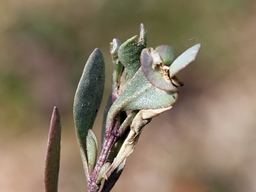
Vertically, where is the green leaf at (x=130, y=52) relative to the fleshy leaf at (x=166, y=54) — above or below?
above

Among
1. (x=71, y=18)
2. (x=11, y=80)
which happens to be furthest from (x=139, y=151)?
(x=71, y=18)

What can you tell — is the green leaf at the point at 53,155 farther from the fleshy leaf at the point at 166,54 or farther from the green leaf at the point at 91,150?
the fleshy leaf at the point at 166,54

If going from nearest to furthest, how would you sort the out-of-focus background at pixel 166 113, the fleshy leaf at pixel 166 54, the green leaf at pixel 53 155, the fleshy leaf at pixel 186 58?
the fleshy leaf at pixel 186 58 → the fleshy leaf at pixel 166 54 → the green leaf at pixel 53 155 → the out-of-focus background at pixel 166 113

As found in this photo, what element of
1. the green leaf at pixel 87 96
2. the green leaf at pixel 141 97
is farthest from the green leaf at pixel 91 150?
the green leaf at pixel 141 97

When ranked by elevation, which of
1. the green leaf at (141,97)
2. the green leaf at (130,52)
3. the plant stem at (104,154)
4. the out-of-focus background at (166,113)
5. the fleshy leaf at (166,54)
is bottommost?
the plant stem at (104,154)

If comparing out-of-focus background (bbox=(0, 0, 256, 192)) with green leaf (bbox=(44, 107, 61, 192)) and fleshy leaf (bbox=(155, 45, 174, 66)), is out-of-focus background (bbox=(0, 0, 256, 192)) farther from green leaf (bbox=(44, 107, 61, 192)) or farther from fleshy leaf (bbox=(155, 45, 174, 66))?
fleshy leaf (bbox=(155, 45, 174, 66))

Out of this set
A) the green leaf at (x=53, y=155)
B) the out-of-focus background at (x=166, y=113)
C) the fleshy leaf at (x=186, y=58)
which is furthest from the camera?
the out-of-focus background at (x=166, y=113)

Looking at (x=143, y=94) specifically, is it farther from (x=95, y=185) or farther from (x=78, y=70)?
(x=78, y=70)
